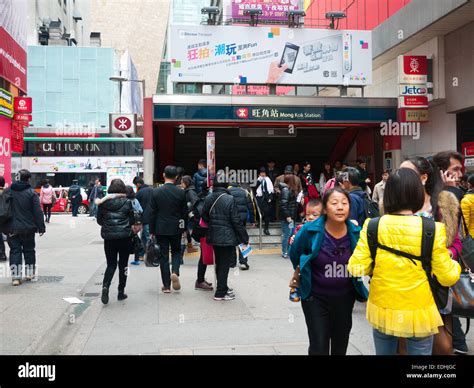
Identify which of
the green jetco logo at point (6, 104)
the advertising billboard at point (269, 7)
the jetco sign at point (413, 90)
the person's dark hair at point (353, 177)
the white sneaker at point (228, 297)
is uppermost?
the advertising billboard at point (269, 7)

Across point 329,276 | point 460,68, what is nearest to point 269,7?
point 460,68

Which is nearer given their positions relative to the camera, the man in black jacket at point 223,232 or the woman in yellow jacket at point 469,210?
the woman in yellow jacket at point 469,210

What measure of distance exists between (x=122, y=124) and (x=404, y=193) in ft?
47.1

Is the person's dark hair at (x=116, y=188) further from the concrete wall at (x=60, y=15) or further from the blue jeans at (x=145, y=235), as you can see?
the concrete wall at (x=60, y=15)

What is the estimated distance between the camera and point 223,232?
23.3 feet

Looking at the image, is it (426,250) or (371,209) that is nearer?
(426,250)

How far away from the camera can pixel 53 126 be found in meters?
40.5

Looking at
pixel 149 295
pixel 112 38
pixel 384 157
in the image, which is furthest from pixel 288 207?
pixel 112 38

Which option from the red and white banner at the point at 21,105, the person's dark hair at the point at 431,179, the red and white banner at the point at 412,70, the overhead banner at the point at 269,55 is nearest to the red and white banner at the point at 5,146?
the red and white banner at the point at 21,105

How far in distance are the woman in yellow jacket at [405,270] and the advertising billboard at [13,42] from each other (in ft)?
56.8

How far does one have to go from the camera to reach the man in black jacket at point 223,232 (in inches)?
279

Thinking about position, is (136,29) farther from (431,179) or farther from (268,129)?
(431,179)

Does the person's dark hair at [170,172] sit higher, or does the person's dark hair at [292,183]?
the person's dark hair at [170,172]
